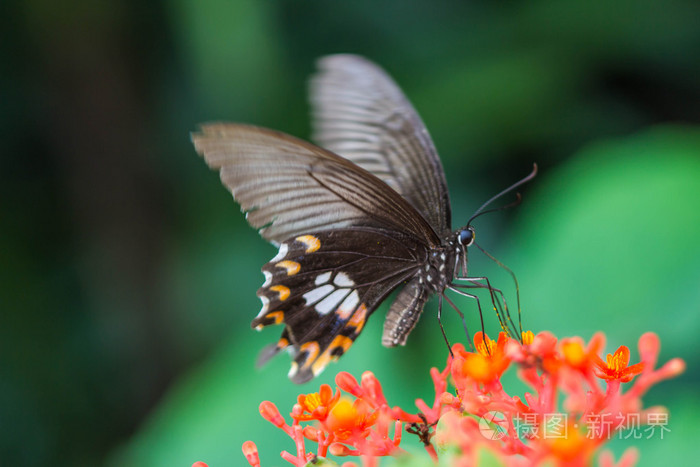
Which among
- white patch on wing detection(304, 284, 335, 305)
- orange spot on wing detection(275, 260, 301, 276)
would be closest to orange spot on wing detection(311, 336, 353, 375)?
white patch on wing detection(304, 284, 335, 305)

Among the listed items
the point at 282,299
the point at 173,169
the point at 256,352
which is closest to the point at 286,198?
the point at 282,299

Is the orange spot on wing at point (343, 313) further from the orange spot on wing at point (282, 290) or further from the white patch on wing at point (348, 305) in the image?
the orange spot on wing at point (282, 290)

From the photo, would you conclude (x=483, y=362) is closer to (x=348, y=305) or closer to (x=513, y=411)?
(x=513, y=411)

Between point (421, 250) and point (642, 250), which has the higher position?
point (421, 250)

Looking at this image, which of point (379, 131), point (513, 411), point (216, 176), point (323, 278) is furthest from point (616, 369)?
point (216, 176)

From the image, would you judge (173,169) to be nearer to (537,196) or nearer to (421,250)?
(537,196)
